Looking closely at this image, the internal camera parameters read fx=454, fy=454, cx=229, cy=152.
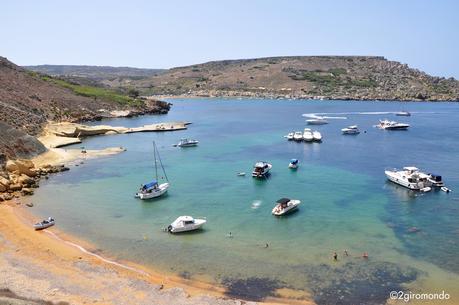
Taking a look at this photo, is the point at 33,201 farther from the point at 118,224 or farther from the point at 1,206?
the point at 118,224

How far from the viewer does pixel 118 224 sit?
5188 centimetres

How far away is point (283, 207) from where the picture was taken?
53938 mm

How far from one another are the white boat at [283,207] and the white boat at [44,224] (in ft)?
83.5

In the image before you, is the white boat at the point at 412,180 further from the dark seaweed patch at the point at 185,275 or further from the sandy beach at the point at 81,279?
the dark seaweed patch at the point at 185,275

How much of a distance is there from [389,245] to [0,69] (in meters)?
137

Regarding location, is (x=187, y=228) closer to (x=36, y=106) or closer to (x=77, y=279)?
(x=77, y=279)

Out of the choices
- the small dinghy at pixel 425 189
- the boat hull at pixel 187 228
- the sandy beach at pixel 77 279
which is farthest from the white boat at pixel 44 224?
the small dinghy at pixel 425 189

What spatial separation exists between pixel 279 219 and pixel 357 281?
1607 centimetres

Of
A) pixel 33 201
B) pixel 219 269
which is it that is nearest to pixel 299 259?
pixel 219 269

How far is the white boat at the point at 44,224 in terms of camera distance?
49.7 meters

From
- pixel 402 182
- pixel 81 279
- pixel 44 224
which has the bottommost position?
pixel 81 279

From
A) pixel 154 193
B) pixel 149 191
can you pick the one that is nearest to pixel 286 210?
pixel 154 193

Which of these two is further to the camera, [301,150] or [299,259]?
[301,150]

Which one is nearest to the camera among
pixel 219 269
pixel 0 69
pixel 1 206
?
pixel 219 269
